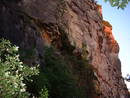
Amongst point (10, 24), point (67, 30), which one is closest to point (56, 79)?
point (10, 24)

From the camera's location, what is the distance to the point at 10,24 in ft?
62.9

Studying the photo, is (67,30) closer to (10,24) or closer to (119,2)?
(10,24)

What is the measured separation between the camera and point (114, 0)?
9.60m

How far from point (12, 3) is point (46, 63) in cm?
491

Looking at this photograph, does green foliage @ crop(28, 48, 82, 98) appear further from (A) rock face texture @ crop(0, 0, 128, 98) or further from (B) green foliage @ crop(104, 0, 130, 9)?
(B) green foliage @ crop(104, 0, 130, 9)

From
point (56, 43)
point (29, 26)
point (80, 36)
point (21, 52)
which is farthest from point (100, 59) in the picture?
point (21, 52)

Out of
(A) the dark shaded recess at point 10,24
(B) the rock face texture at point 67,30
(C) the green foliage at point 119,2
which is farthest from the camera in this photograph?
(B) the rock face texture at point 67,30

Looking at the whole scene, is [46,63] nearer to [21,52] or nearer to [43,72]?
[43,72]

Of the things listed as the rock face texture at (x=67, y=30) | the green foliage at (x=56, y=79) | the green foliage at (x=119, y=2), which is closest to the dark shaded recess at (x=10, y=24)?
the rock face texture at (x=67, y=30)

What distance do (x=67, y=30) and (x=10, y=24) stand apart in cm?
1021

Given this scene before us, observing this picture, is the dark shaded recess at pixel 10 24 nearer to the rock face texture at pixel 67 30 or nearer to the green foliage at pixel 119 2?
the rock face texture at pixel 67 30

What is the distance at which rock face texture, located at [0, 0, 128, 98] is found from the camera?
1970 cm

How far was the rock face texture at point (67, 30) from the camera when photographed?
19.7 m

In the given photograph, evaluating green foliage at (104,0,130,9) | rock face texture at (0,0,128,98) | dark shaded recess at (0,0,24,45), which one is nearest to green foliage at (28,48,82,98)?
rock face texture at (0,0,128,98)
